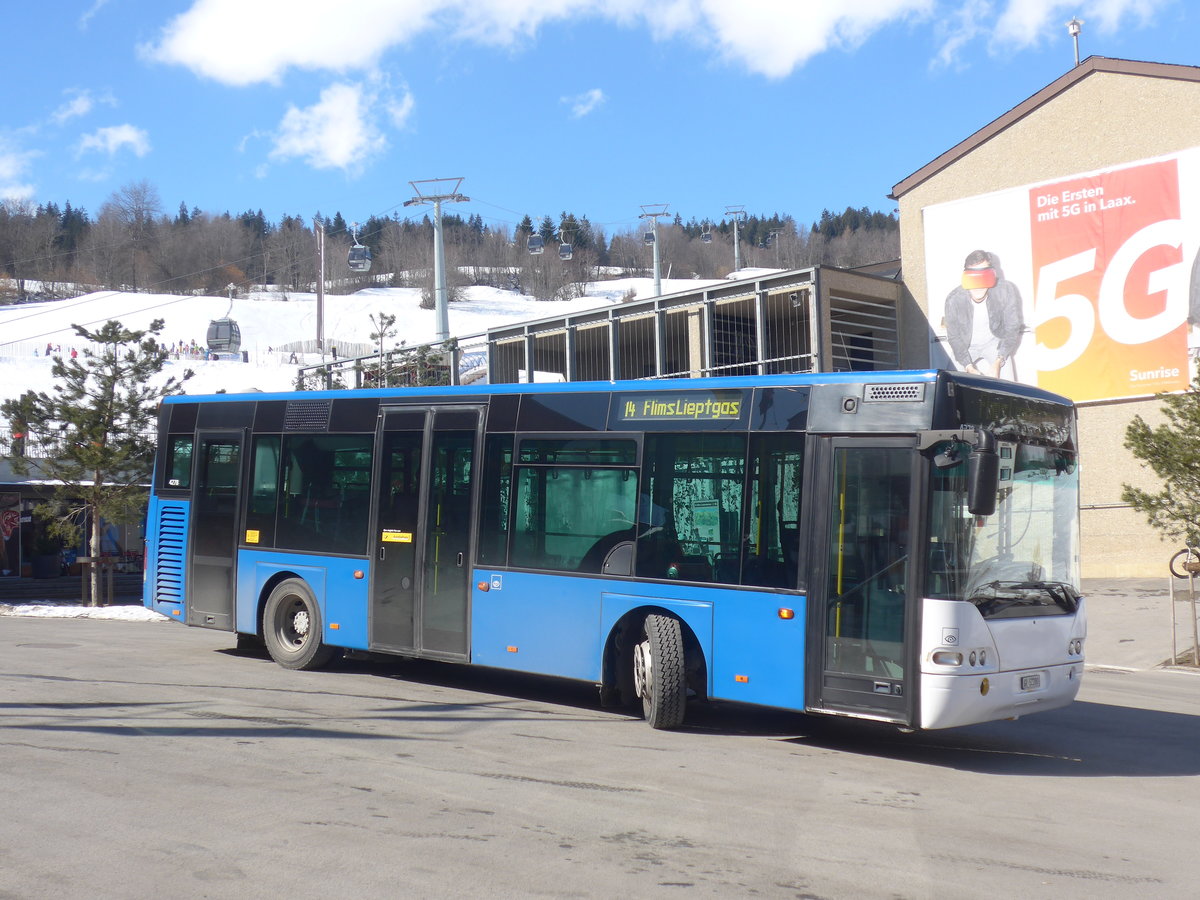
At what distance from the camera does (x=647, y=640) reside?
965 centimetres

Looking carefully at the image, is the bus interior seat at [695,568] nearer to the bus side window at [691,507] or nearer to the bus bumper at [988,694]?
the bus side window at [691,507]

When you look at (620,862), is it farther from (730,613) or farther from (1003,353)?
(1003,353)

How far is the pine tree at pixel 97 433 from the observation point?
939 inches

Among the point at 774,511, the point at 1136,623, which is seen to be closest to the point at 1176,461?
the point at 1136,623

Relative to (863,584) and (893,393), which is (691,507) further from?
(893,393)

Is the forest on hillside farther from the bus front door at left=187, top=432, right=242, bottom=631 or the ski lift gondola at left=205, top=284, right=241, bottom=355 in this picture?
the bus front door at left=187, top=432, right=242, bottom=631

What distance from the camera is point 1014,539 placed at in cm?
859

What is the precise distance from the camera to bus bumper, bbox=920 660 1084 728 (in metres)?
7.93

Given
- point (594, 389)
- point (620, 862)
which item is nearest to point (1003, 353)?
point (594, 389)

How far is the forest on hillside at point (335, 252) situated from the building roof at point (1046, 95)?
79.9 meters

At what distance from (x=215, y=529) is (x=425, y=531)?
353 centimetres

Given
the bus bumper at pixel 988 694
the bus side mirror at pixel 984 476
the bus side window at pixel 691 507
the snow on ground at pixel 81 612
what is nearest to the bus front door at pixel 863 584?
the bus bumper at pixel 988 694

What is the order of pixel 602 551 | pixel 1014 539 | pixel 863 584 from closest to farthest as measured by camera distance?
1. pixel 863 584
2. pixel 1014 539
3. pixel 602 551

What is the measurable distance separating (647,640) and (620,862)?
4032 millimetres
